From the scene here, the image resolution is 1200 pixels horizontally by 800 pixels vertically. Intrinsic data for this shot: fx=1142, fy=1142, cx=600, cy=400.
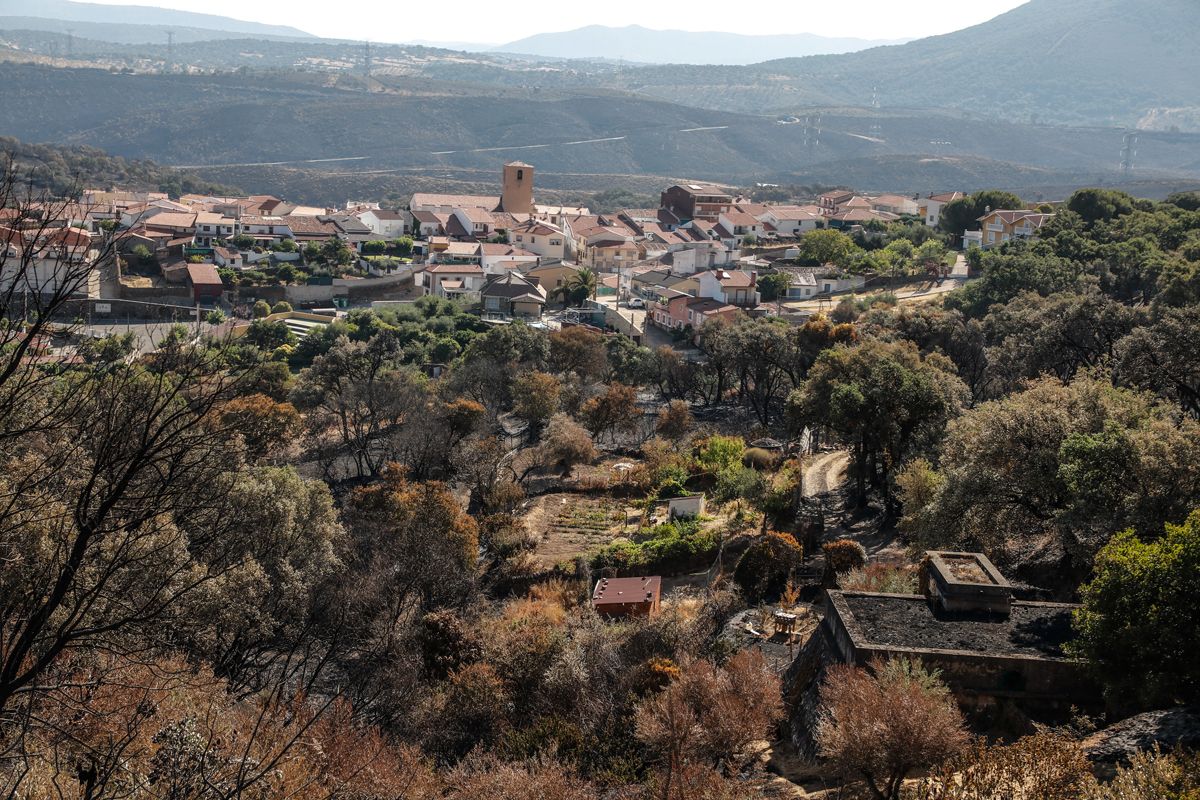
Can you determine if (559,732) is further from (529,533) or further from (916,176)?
(916,176)

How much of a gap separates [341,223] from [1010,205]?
34.8m

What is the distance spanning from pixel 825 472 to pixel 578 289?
26.5 meters

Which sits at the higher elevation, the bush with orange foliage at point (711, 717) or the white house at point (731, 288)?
the bush with orange foliage at point (711, 717)

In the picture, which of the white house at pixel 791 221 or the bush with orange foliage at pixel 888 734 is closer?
the bush with orange foliage at pixel 888 734

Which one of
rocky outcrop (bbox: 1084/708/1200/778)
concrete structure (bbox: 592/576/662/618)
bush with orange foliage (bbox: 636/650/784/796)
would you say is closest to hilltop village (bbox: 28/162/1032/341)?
concrete structure (bbox: 592/576/662/618)

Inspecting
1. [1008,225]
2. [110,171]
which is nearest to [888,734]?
[1008,225]

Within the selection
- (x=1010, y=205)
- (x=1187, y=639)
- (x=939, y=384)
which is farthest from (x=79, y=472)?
(x=1010, y=205)

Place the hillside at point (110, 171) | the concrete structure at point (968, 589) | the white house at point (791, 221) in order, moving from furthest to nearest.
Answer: the hillside at point (110, 171) → the white house at point (791, 221) → the concrete structure at point (968, 589)

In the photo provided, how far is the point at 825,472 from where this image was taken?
25.0 m

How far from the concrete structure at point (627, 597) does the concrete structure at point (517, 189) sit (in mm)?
55587

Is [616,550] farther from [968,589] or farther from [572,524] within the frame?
[968,589]

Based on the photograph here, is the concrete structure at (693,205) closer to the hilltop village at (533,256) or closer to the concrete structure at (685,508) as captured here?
the hilltop village at (533,256)

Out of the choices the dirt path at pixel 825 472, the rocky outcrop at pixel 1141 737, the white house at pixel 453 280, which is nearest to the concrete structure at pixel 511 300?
the white house at pixel 453 280

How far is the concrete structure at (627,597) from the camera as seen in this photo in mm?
17312
